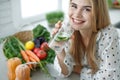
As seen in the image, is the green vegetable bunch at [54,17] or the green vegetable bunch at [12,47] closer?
the green vegetable bunch at [12,47]

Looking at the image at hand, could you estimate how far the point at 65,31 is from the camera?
1.13m

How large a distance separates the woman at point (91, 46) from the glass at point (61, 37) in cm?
3

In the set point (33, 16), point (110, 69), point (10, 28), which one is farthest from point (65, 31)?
point (33, 16)

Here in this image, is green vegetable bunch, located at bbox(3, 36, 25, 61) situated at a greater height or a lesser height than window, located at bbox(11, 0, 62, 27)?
lesser

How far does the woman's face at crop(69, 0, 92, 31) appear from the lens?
3.27ft

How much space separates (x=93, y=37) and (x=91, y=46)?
1.5 inches

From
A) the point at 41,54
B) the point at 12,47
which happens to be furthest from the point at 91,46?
the point at 12,47

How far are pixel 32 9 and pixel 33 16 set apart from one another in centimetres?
6

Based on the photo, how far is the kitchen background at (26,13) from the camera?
1.58m

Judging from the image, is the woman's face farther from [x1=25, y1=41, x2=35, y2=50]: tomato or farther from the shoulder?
[x1=25, y1=41, x2=35, y2=50]: tomato

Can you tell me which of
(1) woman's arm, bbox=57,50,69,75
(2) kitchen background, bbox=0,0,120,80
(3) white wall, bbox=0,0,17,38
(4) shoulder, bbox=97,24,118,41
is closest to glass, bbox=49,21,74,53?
(1) woman's arm, bbox=57,50,69,75

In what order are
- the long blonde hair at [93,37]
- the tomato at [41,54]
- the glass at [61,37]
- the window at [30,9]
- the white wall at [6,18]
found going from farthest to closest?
the window at [30,9]
the white wall at [6,18]
the tomato at [41,54]
the glass at [61,37]
the long blonde hair at [93,37]

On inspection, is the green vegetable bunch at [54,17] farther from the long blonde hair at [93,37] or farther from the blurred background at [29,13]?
the long blonde hair at [93,37]

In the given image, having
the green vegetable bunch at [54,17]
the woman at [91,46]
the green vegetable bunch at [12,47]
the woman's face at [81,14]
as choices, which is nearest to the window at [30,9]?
the green vegetable bunch at [54,17]
